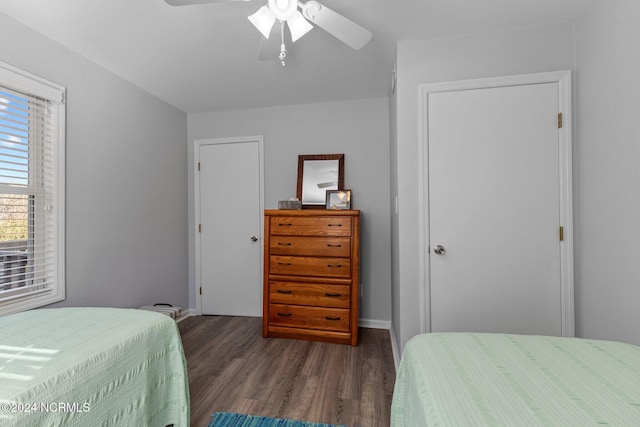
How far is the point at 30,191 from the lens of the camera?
1.89 meters

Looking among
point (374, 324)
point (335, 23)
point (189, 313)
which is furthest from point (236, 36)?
point (189, 313)

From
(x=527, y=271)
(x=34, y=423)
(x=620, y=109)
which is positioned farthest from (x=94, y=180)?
(x=620, y=109)

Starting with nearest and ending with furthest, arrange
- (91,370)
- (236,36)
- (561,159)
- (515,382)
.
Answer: (515,382)
(91,370)
(561,159)
(236,36)

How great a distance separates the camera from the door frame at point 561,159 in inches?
71.4

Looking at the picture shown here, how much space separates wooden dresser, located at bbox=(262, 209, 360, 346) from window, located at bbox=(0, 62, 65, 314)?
1.52 meters

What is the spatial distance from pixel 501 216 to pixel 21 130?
310 centimetres

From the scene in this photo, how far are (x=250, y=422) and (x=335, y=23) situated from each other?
2114 mm

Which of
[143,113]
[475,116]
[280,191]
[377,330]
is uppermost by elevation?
[143,113]

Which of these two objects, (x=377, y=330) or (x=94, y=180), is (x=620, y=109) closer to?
(x=377, y=330)

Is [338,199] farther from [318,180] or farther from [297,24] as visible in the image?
[297,24]

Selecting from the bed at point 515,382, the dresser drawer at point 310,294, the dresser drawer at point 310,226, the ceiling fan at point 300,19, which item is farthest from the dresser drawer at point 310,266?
the ceiling fan at point 300,19

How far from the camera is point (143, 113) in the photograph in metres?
2.77

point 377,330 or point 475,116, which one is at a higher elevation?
point 475,116

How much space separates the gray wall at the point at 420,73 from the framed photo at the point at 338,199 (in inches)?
37.9
